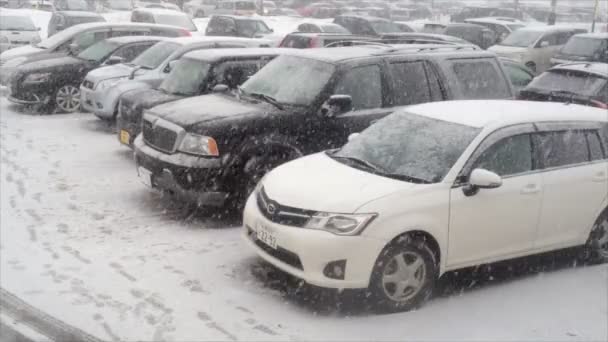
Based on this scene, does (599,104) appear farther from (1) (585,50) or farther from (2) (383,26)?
(2) (383,26)

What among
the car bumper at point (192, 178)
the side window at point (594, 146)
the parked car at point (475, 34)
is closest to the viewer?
the side window at point (594, 146)

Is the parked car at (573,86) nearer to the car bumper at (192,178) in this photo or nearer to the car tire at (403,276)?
the car bumper at (192,178)

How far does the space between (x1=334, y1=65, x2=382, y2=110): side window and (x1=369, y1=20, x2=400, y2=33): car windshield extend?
746 inches

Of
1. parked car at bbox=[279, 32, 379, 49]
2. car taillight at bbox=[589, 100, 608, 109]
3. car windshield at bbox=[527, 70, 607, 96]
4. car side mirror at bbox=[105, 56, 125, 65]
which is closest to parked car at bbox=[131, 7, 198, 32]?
parked car at bbox=[279, 32, 379, 49]

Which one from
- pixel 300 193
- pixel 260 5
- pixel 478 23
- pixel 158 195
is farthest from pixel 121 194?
pixel 260 5

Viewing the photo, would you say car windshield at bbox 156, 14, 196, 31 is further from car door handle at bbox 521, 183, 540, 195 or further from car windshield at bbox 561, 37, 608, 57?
car door handle at bbox 521, 183, 540, 195

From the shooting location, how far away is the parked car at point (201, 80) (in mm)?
9414

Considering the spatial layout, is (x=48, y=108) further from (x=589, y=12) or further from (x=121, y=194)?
(x=589, y=12)

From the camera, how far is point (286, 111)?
24.8 ft

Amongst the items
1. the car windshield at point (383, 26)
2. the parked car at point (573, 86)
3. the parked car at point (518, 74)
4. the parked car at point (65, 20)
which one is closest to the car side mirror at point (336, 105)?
the parked car at point (573, 86)

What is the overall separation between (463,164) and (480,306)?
1180mm

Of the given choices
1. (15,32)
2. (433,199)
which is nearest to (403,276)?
(433,199)

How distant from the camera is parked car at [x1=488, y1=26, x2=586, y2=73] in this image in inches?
809

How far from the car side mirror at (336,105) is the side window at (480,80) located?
1701mm
